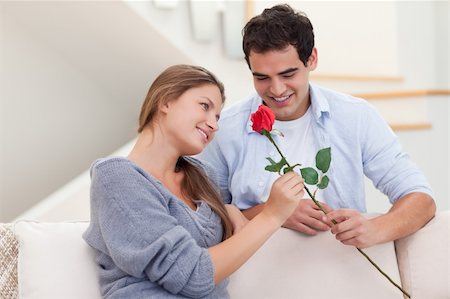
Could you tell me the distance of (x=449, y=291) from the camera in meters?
1.67

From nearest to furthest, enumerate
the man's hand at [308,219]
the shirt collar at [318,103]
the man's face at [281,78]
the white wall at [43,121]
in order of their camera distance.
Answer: the man's hand at [308,219] < the man's face at [281,78] < the shirt collar at [318,103] < the white wall at [43,121]

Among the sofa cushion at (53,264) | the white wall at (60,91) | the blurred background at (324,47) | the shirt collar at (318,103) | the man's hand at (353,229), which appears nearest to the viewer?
the sofa cushion at (53,264)

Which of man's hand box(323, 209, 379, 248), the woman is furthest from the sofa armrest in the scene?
man's hand box(323, 209, 379, 248)

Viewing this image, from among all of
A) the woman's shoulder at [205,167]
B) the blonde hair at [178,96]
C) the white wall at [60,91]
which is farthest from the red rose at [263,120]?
the white wall at [60,91]

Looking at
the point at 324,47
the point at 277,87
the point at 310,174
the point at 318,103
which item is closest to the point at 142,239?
the point at 310,174

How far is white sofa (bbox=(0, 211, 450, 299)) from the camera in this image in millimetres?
1597

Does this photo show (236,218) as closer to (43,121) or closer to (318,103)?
(318,103)

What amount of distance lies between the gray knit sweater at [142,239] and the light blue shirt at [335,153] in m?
0.49

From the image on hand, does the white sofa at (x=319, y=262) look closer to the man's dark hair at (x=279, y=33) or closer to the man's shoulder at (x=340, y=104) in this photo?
the man's shoulder at (x=340, y=104)

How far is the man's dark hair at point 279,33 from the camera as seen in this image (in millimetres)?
1863

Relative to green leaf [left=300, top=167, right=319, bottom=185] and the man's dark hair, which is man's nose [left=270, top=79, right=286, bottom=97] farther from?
green leaf [left=300, top=167, right=319, bottom=185]

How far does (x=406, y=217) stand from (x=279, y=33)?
581mm

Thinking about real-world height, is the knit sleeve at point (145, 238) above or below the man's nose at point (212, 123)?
below

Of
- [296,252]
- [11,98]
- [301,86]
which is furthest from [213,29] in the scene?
[296,252]
